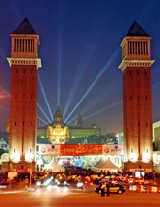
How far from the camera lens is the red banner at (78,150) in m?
91.2

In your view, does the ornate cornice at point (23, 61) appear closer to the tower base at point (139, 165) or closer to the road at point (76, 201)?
the tower base at point (139, 165)

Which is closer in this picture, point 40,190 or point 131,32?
point 40,190

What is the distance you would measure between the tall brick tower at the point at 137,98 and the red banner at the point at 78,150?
221 inches

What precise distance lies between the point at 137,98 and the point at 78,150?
1405cm

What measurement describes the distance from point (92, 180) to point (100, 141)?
12760 cm

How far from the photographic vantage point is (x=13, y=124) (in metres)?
88.1

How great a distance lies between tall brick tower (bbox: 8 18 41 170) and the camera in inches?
3425

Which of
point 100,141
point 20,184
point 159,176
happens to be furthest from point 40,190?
point 100,141

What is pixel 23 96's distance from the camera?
3511 inches

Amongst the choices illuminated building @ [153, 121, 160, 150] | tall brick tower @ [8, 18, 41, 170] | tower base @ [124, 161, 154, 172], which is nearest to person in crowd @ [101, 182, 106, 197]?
tall brick tower @ [8, 18, 41, 170]

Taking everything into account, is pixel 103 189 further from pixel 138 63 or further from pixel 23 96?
pixel 138 63

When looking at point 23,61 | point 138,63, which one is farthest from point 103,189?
point 138,63

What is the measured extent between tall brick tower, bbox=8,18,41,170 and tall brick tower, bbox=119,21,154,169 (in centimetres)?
1617

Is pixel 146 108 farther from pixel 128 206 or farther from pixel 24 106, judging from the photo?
pixel 128 206
